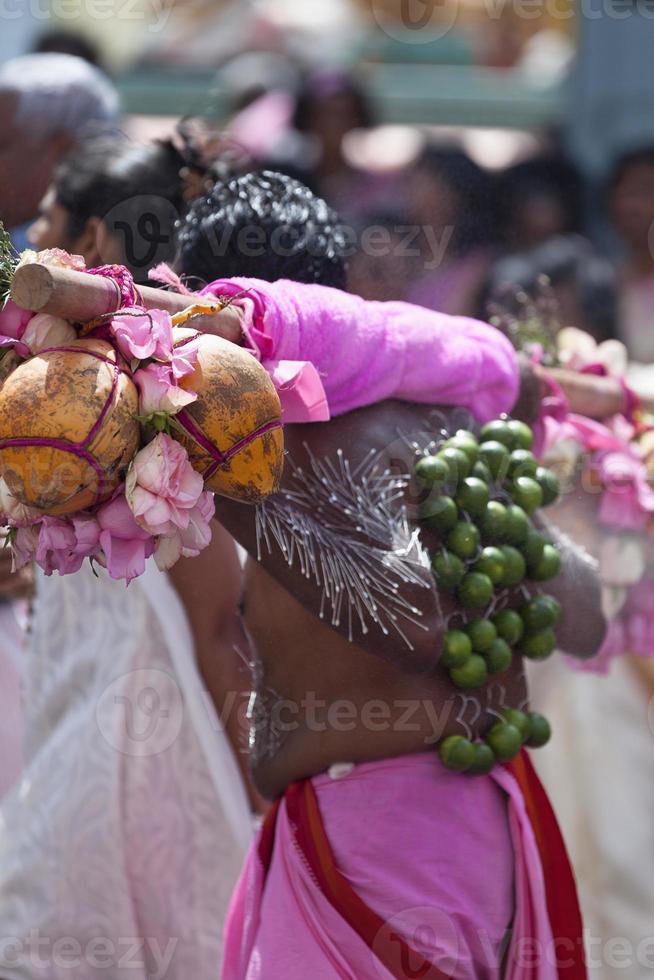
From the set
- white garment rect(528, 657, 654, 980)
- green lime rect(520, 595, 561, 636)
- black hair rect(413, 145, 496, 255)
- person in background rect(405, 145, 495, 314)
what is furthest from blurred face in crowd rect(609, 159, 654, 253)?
green lime rect(520, 595, 561, 636)

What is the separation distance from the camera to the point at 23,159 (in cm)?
347

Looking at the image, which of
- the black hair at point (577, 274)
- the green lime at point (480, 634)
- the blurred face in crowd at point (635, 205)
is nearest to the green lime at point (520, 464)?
the green lime at point (480, 634)

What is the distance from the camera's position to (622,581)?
2.71 meters

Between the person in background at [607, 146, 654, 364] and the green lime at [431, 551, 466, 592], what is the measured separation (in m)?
3.05

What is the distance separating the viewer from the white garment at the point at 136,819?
9.23 ft

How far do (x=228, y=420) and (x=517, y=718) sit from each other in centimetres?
79

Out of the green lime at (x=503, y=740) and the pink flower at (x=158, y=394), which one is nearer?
the pink flower at (x=158, y=394)

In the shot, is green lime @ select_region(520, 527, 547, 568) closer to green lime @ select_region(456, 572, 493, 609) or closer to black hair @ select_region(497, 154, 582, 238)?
green lime @ select_region(456, 572, 493, 609)

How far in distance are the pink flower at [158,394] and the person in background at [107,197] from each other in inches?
42.8

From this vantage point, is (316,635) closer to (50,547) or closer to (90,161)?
(50,547)

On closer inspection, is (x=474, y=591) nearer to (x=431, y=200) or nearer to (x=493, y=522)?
(x=493, y=522)

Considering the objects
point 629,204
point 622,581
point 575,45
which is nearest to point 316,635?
point 622,581

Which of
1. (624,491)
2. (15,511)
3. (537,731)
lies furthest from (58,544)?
(624,491)

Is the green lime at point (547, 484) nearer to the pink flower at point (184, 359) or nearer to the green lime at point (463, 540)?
the green lime at point (463, 540)
